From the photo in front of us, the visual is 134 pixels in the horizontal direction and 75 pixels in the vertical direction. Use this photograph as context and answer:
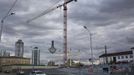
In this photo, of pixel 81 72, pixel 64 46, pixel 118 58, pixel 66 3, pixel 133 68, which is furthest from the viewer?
pixel 118 58

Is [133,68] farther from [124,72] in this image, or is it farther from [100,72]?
[100,72]

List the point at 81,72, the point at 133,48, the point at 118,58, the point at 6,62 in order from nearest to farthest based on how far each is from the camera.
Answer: the point at 81,72, the point at 133,48, the point at 118,58, the point at 6,62

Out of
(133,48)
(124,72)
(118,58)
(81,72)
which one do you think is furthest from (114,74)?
(118,58)

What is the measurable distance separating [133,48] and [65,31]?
4167 cm

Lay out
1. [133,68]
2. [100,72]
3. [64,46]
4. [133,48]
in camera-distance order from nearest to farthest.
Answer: [133,68] → [100,72] → [64,46] → [133,48]

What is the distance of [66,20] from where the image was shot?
377 feet

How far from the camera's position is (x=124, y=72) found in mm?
38969

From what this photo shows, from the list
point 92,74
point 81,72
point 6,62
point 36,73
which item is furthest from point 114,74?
point 6,62

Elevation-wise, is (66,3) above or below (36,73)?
above

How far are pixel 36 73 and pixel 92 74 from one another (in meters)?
9.68

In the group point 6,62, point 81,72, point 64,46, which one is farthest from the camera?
point 6,62

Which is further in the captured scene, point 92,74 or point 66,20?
point 66,20

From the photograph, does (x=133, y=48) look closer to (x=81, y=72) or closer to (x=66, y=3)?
(x=66, y=3)

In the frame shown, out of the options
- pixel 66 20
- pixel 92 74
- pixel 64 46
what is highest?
pixel 66 20
